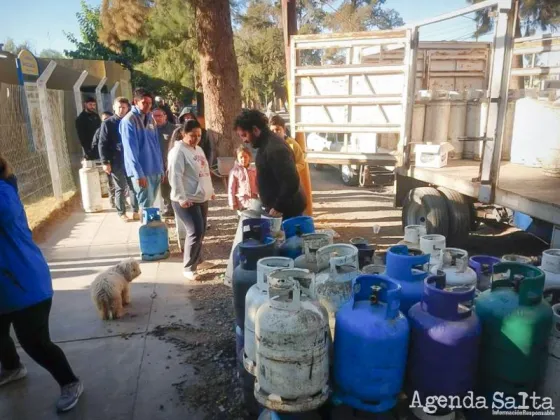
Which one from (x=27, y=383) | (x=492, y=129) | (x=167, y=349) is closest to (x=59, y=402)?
(x=27, y=383)

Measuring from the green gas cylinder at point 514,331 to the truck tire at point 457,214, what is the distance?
313cm

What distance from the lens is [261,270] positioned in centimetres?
235

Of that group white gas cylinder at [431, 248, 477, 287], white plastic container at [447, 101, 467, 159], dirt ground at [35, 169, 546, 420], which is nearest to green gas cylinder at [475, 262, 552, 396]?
white gas cylinder at [431, 248, 477, 287]

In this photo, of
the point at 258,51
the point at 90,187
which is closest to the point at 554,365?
the point at 90,187

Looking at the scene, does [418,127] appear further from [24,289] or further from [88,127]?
[88,127]

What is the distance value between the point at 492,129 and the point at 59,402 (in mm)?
3951

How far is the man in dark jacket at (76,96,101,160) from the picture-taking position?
8.57 metres

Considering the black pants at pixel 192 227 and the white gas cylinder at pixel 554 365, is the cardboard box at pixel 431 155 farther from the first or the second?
the white gas cylinder at pixel 554 365

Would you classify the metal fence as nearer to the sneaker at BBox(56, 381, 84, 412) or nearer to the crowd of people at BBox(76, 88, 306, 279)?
the crowd of people at BBox(76, 88, 306, 279)

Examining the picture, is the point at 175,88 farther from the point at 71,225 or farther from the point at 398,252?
the point at 398,252

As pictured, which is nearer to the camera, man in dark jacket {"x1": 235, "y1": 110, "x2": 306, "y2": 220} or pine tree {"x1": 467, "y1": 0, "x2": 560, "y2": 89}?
man in dark jacket {"x1": 235, "y1": 110, "x2": 306, "y2": 220}

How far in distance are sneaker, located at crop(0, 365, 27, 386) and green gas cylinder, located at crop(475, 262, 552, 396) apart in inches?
122

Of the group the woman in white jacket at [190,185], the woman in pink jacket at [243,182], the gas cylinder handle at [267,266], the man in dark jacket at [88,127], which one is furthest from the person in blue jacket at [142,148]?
the gas cylinder handle at [267,266]

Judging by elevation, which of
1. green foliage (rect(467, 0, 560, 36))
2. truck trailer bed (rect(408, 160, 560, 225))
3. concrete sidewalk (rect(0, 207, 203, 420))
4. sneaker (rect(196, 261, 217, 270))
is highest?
green foliage (rect(467, 0, 560, 36))
